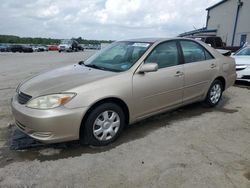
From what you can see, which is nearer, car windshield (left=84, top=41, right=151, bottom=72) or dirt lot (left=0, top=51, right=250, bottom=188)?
dirt lot (left=0, top=51, right=250, bottom=188)

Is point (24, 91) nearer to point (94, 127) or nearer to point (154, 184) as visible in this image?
point (94, 127)

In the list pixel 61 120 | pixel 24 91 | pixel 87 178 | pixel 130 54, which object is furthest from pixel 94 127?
pixel 130 54

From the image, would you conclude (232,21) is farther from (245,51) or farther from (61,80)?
(61,80)

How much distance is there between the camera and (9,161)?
3154 millimetres

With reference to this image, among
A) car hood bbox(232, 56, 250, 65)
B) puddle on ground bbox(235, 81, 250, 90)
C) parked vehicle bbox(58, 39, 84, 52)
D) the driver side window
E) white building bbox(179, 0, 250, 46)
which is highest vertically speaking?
white building bbox(179, 0, 250, 46)

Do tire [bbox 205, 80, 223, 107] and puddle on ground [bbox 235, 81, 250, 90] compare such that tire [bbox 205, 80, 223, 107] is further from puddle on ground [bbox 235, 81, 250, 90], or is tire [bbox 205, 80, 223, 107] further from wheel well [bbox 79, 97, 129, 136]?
puddle on ground [bbox 235, 81, 250, 90]

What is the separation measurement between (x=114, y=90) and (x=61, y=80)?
79 centimetres

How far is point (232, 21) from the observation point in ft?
82.3

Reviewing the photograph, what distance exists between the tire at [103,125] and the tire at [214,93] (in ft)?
7.61

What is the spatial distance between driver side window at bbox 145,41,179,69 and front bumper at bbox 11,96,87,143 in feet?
4.94

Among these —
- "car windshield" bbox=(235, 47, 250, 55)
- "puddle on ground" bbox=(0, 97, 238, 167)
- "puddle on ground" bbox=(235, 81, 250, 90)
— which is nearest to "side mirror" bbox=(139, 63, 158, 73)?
"puddle on ground" bbox=(0, 97, 238, 167)

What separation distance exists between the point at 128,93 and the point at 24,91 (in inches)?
57.8

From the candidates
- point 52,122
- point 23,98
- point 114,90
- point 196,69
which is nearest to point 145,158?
point 114,90

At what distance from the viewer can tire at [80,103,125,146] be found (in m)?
3.33
